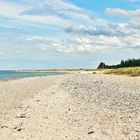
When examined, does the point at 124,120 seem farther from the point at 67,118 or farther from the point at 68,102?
the point at 68,102

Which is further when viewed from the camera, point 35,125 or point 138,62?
point 138,62

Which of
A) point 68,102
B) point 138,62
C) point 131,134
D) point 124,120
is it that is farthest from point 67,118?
point 138,62

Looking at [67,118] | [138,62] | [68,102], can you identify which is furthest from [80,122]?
[138,62]

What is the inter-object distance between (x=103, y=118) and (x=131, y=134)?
4079mm

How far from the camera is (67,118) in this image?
2297cm

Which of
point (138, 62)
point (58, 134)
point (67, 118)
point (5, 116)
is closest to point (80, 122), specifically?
point (67, 118)

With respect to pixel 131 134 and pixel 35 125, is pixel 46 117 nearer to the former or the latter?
pixel 35 125

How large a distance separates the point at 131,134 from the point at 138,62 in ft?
468

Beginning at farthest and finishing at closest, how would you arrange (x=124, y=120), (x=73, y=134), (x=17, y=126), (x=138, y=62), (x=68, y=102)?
(x=138, y=62) → (x=68, y=102) → (x=124, y=120) → (x=17, y=126) → (x=73, y=134)

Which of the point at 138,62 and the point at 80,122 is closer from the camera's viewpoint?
the point at 80,122

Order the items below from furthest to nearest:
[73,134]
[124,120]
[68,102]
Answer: [68,102]
[124,120]
[73,134]

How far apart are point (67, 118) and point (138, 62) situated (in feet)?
458

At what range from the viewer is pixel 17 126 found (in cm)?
2073

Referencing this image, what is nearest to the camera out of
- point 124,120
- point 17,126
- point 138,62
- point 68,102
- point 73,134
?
point 73,134
